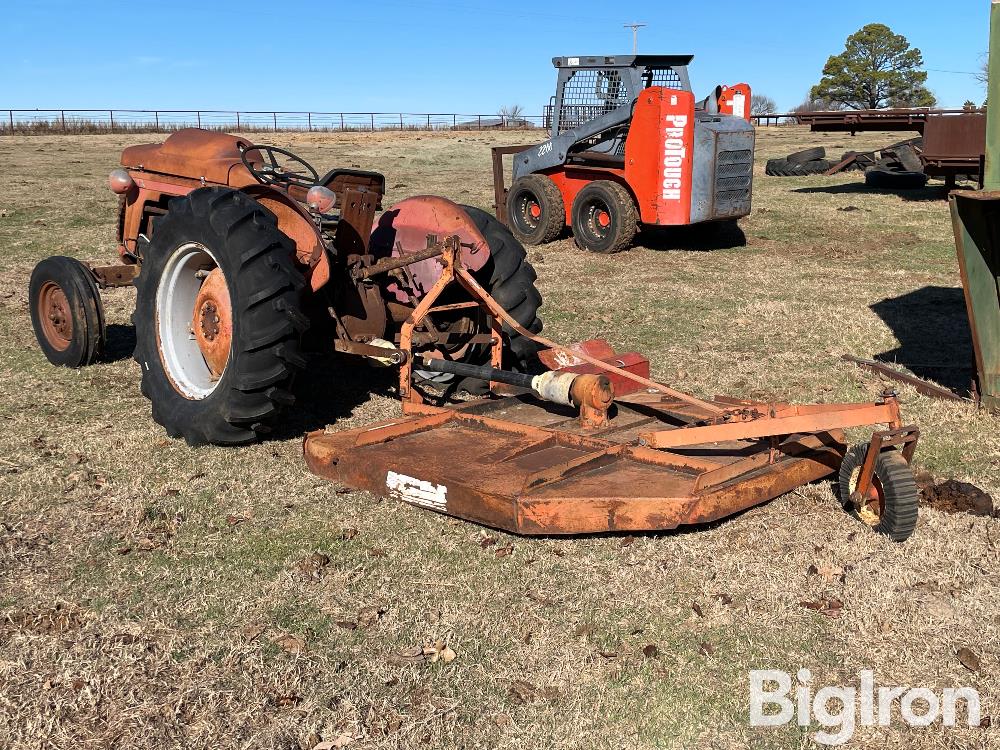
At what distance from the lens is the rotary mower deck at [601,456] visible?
4059 millimetres

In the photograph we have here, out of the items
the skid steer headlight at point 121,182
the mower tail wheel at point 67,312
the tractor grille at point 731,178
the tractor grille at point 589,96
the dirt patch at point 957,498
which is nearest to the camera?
the dirt patch at point 957,498

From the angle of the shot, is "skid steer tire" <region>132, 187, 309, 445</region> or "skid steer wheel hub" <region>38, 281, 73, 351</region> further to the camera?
"skid steer wheel hub" <region>38, 281, 73, 351</region>

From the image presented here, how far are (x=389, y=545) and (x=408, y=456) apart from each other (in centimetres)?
53

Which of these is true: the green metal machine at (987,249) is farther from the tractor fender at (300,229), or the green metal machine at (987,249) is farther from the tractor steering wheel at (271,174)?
the tractor steering wheel at (271,174)

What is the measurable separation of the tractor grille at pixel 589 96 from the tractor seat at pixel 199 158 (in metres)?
7.72

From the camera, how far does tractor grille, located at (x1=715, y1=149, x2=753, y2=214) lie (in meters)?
12.2

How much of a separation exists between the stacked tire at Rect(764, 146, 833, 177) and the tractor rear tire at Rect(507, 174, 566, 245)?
34.2 feet

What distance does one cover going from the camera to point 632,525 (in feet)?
13.3

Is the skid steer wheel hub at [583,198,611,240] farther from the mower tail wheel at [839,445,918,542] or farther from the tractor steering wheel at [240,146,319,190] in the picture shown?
the mower tail wheel at [839,445,918,542]

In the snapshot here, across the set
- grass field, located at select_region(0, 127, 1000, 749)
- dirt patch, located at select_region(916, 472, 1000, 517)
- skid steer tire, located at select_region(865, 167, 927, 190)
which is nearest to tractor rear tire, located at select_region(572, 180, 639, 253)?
grass field, located at select_region(0, 127, 1000, 749)

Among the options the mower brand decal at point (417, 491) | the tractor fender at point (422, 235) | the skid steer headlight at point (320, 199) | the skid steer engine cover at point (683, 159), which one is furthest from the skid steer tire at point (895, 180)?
the mower brand decal at point (417, 491)

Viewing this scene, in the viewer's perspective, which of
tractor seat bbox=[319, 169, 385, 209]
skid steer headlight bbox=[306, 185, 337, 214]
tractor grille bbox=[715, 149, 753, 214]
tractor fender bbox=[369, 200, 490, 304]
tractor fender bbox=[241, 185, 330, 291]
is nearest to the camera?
tractor fender bbox=[241, 185, 330, 291]

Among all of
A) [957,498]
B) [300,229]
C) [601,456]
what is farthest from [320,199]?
[957,498]

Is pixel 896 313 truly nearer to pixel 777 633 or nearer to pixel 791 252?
pixel 791 252
